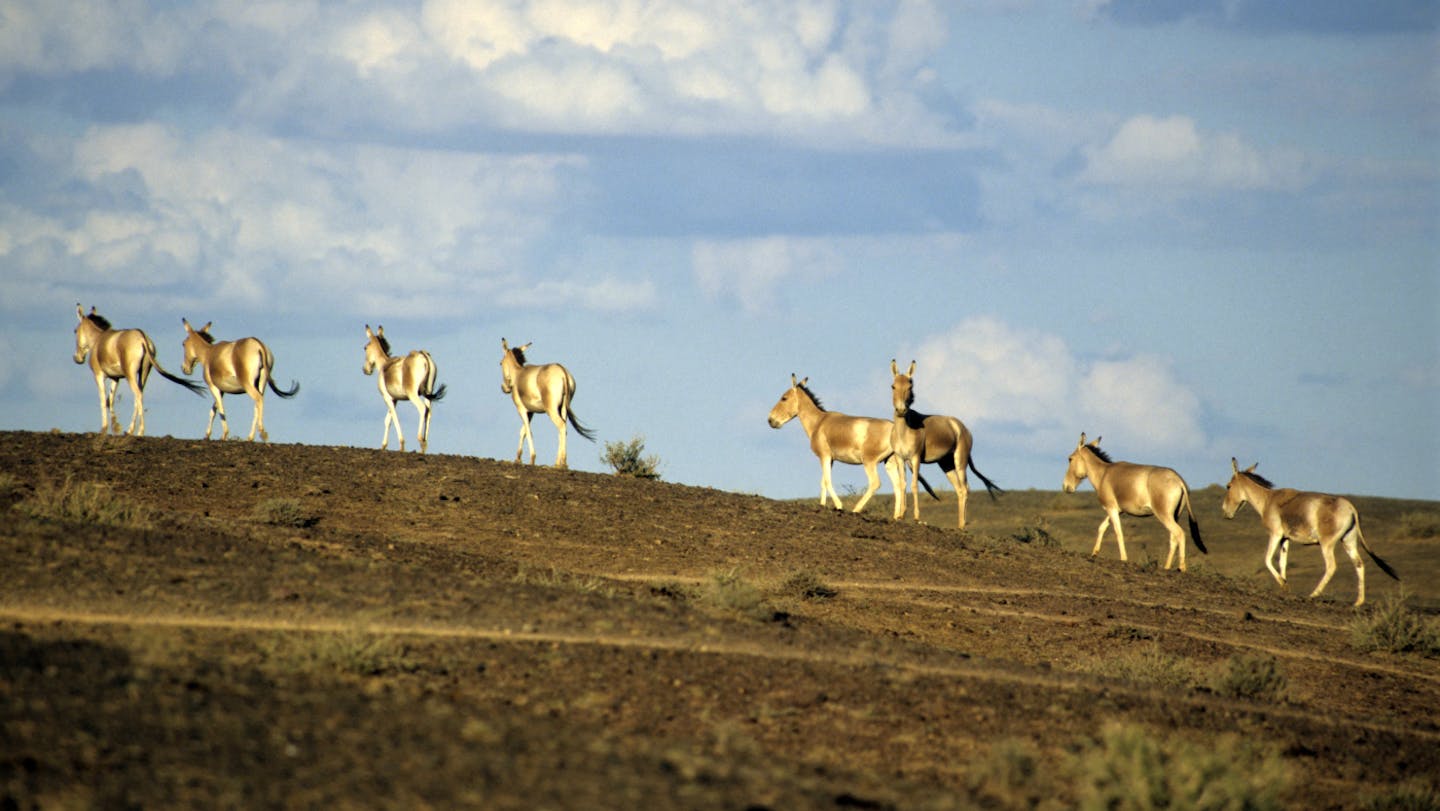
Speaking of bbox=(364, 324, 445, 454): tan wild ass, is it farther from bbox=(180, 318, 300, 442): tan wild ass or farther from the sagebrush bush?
the sagebrush bush

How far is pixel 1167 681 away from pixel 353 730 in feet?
36.3

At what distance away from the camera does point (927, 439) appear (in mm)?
30484

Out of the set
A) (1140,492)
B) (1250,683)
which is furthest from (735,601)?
(1140,492)

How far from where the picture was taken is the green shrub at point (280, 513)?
22.2 meters

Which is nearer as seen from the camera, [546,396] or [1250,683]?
[1250,683]

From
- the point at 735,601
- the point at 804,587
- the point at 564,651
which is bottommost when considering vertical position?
the point at 564,651

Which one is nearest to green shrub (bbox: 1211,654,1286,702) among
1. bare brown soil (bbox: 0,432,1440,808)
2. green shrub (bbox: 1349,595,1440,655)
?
bare brown soil (bbox: 0,432,1440,808)

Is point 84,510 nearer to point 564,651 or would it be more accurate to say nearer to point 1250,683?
point 564,651

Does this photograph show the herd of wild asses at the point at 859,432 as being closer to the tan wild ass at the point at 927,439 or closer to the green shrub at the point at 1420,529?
the tan wild ass at the point at 927,439

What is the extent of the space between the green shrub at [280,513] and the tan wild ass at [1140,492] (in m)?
15.8

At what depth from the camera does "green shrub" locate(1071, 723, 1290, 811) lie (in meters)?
10.6

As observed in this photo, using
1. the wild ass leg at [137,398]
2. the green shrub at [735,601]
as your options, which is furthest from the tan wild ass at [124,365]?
the green shrub at [735,601]

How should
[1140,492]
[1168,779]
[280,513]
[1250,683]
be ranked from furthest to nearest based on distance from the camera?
[1140,492], [280,513], [1250,683], [1168,779]

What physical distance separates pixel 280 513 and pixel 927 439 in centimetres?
1366
